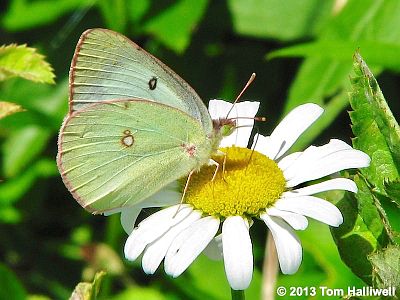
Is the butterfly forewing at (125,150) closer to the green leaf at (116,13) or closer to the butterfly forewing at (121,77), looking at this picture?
the butterfly forewing at (121,77)

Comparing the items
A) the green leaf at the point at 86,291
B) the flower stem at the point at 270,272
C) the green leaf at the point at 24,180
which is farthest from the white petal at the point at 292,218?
the green leaf at the point at 24,180

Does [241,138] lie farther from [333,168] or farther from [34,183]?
[34,183]

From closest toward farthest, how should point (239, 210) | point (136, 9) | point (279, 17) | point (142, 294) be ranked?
point (239, 210) < point (136, 9) < point (142, 294) < point (279, 17)

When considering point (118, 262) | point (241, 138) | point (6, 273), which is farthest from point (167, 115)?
point (118, 262)

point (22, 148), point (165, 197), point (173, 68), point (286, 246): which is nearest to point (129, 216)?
point (165, 197)

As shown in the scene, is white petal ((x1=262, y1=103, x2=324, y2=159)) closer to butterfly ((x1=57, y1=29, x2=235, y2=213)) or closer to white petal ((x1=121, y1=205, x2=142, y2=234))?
butterfly ((x1=57, y1=29, x2=235, y2=213))

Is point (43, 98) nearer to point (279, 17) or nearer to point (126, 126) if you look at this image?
point (279, 17)
